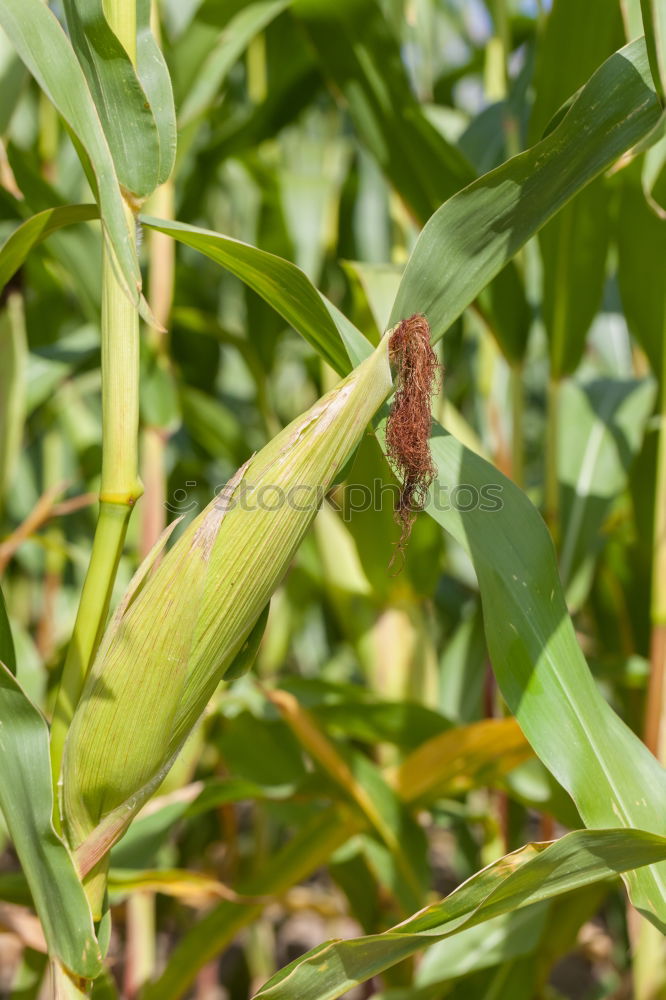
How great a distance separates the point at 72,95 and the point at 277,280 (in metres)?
0.14

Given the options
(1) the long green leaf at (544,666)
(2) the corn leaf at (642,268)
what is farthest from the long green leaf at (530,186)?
(2) the corn leaf at (642,268)

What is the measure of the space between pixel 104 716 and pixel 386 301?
1.55 ft

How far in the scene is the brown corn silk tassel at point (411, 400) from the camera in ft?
1.55

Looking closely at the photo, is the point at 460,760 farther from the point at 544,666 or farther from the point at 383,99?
the point at 383,99

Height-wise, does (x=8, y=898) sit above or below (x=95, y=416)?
below

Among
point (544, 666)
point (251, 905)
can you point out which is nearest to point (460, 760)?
point (251, 905)

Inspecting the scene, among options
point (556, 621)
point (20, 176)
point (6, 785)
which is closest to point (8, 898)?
point (6, 785)

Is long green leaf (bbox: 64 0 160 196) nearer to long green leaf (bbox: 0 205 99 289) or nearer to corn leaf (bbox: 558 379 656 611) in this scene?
long green leaf (bbox: 0 205 99 289)

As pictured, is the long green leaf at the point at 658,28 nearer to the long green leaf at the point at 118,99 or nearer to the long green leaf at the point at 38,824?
the long green leaf at the point at 118,99

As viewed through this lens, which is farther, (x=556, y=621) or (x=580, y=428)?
(x=580, y=428)

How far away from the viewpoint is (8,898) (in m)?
0.81

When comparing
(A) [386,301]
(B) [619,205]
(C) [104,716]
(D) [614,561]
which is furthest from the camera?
(D) [614,561]

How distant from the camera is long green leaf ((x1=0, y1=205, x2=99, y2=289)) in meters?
0.51

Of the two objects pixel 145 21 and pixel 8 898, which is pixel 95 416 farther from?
pixel 145 21
